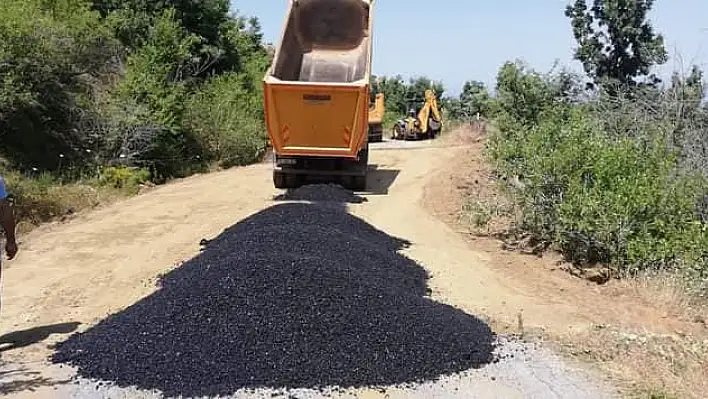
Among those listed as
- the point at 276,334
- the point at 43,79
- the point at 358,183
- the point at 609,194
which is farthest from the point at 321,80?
the point at 276,334

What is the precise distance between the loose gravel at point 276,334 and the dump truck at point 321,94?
5.41 meters

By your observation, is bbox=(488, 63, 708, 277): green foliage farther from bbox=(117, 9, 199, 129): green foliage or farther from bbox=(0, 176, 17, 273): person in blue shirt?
bbox=(117, 9, 199, 129): green foliage

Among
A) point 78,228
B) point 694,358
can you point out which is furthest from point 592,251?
point 78,228

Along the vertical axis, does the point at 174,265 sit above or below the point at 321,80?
below

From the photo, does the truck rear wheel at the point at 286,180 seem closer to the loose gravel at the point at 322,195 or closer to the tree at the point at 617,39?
the loose gravel at the point at 322,195

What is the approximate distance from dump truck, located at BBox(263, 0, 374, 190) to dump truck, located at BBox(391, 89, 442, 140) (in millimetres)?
13846

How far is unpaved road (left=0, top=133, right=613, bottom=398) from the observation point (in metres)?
5.21

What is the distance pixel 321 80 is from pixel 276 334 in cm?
937

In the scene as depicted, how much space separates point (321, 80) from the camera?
1422 cm

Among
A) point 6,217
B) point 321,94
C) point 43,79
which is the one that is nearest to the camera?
point 6,217

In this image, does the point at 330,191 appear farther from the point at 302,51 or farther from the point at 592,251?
the point at 592,251

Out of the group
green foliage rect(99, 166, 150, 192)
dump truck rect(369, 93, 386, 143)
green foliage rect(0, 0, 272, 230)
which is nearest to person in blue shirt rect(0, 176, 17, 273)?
green foliage rect(0, 0, 272, 230)

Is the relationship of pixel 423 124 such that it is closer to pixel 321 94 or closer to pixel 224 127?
pixel 224 127

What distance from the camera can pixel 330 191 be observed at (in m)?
12.6
